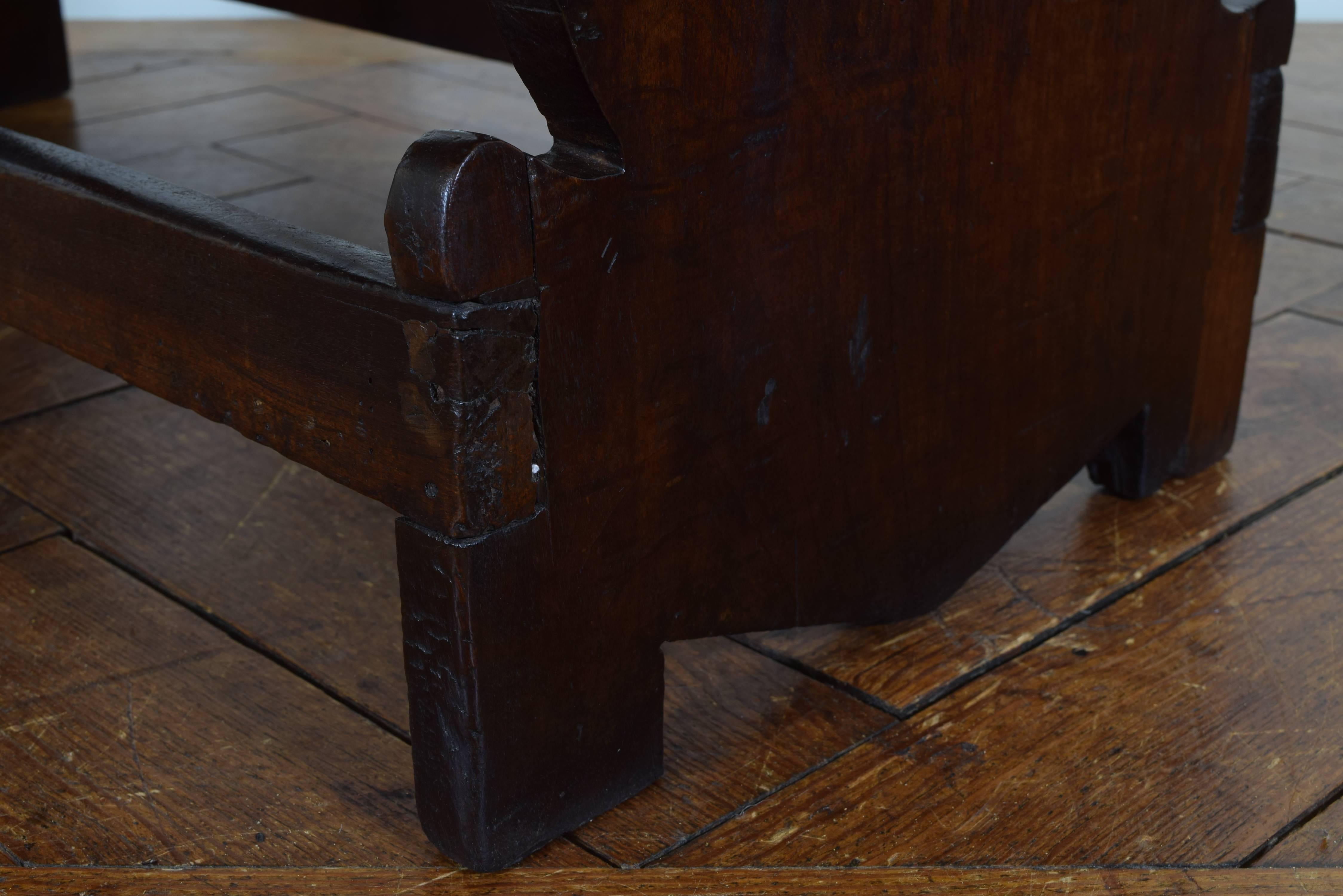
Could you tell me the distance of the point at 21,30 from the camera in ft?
7.88

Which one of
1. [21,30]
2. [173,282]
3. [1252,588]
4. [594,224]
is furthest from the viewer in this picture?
[21,30]

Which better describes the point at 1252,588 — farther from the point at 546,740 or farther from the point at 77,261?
the point at 77,261

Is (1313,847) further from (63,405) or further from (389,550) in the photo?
(63,405)

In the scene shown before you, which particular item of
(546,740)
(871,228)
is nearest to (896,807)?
(546,740)

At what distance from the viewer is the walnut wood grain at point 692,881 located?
2.51 ft

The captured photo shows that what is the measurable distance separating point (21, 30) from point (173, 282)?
1.90 metres

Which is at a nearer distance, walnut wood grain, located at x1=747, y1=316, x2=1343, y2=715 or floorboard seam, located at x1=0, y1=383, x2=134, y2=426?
walnut wood grain, located at x1=747, y1=316, x2=1343, y2=715

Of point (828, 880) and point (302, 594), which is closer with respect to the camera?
point (828, 880)

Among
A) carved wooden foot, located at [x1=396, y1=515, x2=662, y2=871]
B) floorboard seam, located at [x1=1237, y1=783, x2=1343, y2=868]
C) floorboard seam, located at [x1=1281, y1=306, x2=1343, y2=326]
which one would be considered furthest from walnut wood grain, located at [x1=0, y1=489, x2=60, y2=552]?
floorboard seam, located at [x1=1281, y1=306, x2=1343, y2=326]

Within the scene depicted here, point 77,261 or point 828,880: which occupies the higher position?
point 77,261

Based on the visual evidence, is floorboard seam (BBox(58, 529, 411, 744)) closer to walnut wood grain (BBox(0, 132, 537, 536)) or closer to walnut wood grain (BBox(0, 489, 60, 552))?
walnut wood grain (BBox(0, 489, 60, 552))

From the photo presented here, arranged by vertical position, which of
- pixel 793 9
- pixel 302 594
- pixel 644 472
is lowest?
pixel 302 594

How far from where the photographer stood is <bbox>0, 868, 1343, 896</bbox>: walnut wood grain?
2.51 feet

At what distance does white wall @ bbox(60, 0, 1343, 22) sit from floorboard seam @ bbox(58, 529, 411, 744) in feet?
8.58
